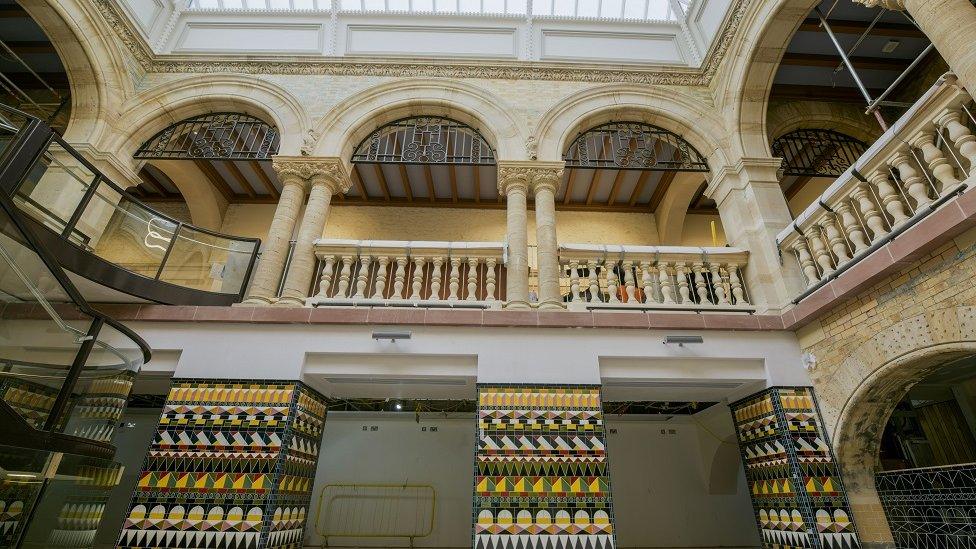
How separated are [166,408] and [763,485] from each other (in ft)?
21.6

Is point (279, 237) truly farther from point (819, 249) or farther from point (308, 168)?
point (819, 249)

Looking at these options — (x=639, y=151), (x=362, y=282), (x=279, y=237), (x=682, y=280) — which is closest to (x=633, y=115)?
(x=639, y=151)

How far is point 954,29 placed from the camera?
375 cm

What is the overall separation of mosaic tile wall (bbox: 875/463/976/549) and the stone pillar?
2004 mm

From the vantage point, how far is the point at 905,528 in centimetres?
443

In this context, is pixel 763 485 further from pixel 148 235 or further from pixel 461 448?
pixel 148 235

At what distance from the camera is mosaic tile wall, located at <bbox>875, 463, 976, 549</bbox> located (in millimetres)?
4086

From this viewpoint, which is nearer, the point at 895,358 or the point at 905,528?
the point at 895,358

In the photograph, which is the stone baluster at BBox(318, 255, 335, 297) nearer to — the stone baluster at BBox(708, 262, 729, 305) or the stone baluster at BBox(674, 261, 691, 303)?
the stone baluster at BBox(674, 261, 691, 303)

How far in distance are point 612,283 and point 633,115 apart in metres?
3.36

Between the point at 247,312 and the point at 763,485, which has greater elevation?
the point at 247,312

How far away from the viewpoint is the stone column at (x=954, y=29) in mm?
3590

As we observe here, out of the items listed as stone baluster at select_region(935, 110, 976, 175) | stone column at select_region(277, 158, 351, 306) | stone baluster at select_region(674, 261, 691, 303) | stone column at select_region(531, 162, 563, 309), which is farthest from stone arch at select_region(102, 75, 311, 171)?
stone baluster at select_region(935, 110, 976, 175)

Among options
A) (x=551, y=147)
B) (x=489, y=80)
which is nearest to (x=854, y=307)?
(x=551, y=147)
